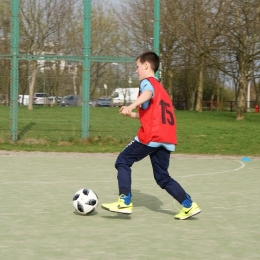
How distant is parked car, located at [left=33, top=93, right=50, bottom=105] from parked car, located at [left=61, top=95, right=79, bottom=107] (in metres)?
0.40

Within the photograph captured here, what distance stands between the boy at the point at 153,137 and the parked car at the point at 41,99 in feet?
30.8

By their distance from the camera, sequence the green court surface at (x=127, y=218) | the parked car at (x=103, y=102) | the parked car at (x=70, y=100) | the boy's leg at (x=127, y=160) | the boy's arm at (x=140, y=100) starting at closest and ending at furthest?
the green court surface at (x=127, y=218), the boy's arm at (x=140, y=100), the boy's leg at (x=127, y=160), the parked car at (x=103, y=102), the parked car at (x=70, y=100)

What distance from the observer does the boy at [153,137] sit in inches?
255

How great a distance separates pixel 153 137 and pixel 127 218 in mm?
992

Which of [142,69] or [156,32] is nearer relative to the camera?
[142,69]

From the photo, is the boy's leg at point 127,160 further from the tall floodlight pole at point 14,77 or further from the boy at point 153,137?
the tall floodlight pole at point 14,77

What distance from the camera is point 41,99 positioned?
16062 millimetres

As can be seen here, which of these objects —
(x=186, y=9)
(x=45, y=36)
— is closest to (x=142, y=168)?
(x=45, y=36)

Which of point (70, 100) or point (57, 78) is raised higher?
point (57, 78)

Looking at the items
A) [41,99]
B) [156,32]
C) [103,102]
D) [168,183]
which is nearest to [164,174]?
[168,183]

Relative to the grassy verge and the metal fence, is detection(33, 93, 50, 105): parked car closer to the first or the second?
the metal fence

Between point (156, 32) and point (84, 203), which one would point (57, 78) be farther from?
point (84, 203)

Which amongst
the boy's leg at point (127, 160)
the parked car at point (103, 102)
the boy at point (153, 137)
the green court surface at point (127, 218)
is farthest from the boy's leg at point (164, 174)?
the parked car at point (103, 102)

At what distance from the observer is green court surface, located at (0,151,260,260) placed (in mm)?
5336
